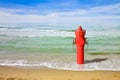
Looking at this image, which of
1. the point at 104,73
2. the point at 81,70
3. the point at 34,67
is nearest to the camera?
the point at 104,73

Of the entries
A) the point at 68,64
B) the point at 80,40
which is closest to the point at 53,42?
the point at 68,64

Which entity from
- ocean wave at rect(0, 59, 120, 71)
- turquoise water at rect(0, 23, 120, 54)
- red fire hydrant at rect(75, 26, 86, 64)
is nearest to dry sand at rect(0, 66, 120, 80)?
ocean wave at rect(0, 59, 120, 71)

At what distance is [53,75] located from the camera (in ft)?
15.6

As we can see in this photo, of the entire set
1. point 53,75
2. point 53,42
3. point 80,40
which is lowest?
point 53,75

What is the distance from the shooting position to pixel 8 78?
451cm

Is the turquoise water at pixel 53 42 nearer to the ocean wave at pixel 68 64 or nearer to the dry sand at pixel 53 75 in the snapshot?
the ocean wave at pixel 68 64

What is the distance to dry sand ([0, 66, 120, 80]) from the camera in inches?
178

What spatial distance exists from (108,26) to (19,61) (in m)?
16.8

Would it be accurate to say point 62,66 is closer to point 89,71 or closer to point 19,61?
point 89,71

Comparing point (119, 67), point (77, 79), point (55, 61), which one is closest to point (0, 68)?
point (55, 61)

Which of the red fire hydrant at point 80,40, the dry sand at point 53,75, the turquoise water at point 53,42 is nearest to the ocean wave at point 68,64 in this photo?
the red fire hydrant at point 80,40

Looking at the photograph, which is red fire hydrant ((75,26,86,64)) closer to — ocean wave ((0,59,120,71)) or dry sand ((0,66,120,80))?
ocean wave ((0,59,120,71))

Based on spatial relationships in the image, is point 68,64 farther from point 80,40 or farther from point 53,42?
point 53,42

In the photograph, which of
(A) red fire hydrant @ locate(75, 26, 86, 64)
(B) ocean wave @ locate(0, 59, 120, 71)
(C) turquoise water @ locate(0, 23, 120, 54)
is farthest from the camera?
(C) turquoise water @ locate(0, 23, 120, 54)
